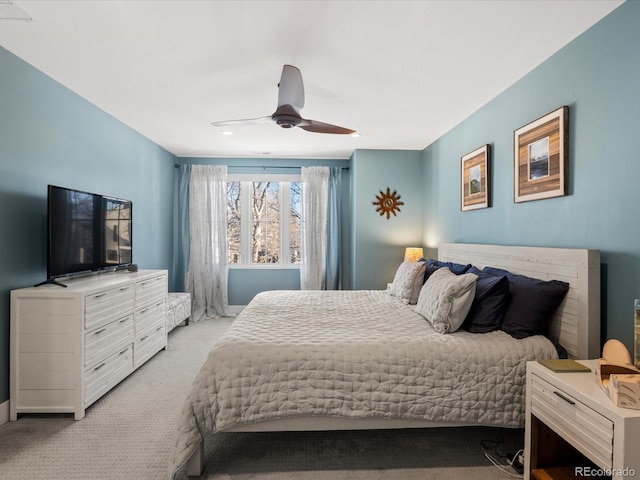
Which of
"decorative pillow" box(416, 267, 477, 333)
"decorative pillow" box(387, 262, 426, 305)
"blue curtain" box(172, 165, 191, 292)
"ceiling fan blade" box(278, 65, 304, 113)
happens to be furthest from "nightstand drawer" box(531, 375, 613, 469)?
"blue curtain" box(172, 165, 191, 292)

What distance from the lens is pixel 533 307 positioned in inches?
79.0

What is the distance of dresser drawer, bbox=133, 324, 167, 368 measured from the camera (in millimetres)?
3008

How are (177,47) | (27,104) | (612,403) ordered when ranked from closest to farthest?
1. (612,403)
2. (177,47)
3. (27,104)

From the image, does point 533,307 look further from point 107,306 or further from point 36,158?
point 36,158

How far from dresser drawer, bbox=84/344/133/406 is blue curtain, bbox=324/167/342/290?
2926mm

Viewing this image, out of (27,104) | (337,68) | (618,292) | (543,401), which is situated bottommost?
(543,401)

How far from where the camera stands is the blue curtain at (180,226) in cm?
511

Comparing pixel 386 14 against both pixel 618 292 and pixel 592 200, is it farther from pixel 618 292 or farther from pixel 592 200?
pixel 618 292

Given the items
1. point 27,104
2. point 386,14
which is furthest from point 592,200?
point 27,104

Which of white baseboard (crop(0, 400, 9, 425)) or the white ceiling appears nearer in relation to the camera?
the white ceiling

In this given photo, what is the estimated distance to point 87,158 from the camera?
118 inches

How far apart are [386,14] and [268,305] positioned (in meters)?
2.28

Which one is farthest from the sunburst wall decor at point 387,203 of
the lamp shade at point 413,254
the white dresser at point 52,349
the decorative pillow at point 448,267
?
the white dresser at point 52,349

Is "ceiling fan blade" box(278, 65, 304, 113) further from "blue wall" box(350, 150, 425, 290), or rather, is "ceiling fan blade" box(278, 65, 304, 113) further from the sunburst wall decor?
the sunburst wall decor
